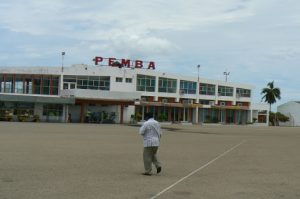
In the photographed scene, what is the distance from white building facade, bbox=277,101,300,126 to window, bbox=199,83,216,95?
3873 cm

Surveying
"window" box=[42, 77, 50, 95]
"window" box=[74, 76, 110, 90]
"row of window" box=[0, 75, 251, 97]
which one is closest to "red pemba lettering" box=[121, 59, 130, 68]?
"row of window" box=[0, 75, 251, 97]

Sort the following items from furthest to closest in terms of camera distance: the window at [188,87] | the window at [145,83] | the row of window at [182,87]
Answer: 1. the window at [188,87]
2. the row of window at [182,87]
3. the window at [145,83]

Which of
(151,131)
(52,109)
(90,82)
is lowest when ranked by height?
(151,131)

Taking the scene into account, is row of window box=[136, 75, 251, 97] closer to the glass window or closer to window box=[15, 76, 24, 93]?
the glass window

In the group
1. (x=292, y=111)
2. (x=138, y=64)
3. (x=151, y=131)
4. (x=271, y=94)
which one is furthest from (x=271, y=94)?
(x=151, y=131)

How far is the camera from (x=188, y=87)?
8569 cm

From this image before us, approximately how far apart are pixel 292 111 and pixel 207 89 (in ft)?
153

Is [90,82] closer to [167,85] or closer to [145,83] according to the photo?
[145,83]

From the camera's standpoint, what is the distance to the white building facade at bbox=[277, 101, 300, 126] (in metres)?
125

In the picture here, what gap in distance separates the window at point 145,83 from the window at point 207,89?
12747 mm

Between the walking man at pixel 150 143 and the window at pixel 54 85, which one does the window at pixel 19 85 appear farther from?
the walking man at pixel 150 143

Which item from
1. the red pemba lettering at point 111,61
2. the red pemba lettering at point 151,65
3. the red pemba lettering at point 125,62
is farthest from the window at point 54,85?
the red pemba lettering at point 151,65

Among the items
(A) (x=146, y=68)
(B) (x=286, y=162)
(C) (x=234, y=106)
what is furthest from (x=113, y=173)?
(C) (x=234, y=106)

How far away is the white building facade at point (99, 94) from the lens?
2601 inches
